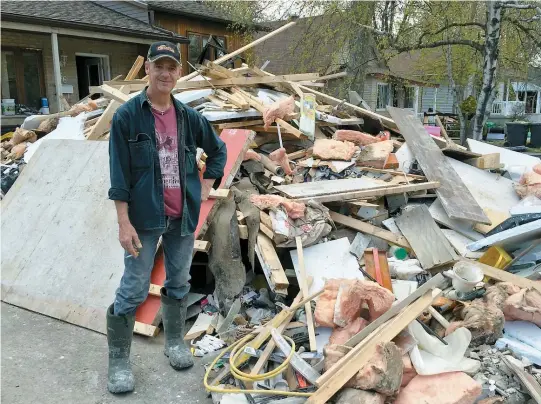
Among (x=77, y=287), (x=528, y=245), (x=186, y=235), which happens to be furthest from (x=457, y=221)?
(x=77, y=287)

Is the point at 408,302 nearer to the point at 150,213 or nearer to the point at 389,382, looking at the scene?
the point at 389,382

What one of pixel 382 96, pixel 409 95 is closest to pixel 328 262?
pixel 382 96

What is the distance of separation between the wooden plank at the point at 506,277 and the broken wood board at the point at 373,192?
4.14 feet

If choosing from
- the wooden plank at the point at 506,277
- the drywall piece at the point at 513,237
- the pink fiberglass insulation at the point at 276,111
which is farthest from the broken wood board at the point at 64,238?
the drywall piece at the point at 513,237

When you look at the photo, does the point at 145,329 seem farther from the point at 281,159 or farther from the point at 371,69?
the point at 371,69

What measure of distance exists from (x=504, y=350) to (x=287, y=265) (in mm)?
1942

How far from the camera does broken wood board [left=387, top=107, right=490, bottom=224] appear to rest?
5004 millimetres

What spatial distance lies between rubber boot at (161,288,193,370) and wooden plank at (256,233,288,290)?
822 mm

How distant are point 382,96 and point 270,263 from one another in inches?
1051

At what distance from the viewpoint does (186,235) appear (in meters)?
3.19

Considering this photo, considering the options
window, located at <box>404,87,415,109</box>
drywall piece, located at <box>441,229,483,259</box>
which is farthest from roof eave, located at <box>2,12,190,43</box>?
window, located at <box>404,87,415,109</box>

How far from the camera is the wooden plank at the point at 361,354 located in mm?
2686

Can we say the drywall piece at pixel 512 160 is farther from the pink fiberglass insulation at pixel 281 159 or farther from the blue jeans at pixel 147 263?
the blue jeans at pixel 147 263

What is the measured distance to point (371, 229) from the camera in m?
4.82
